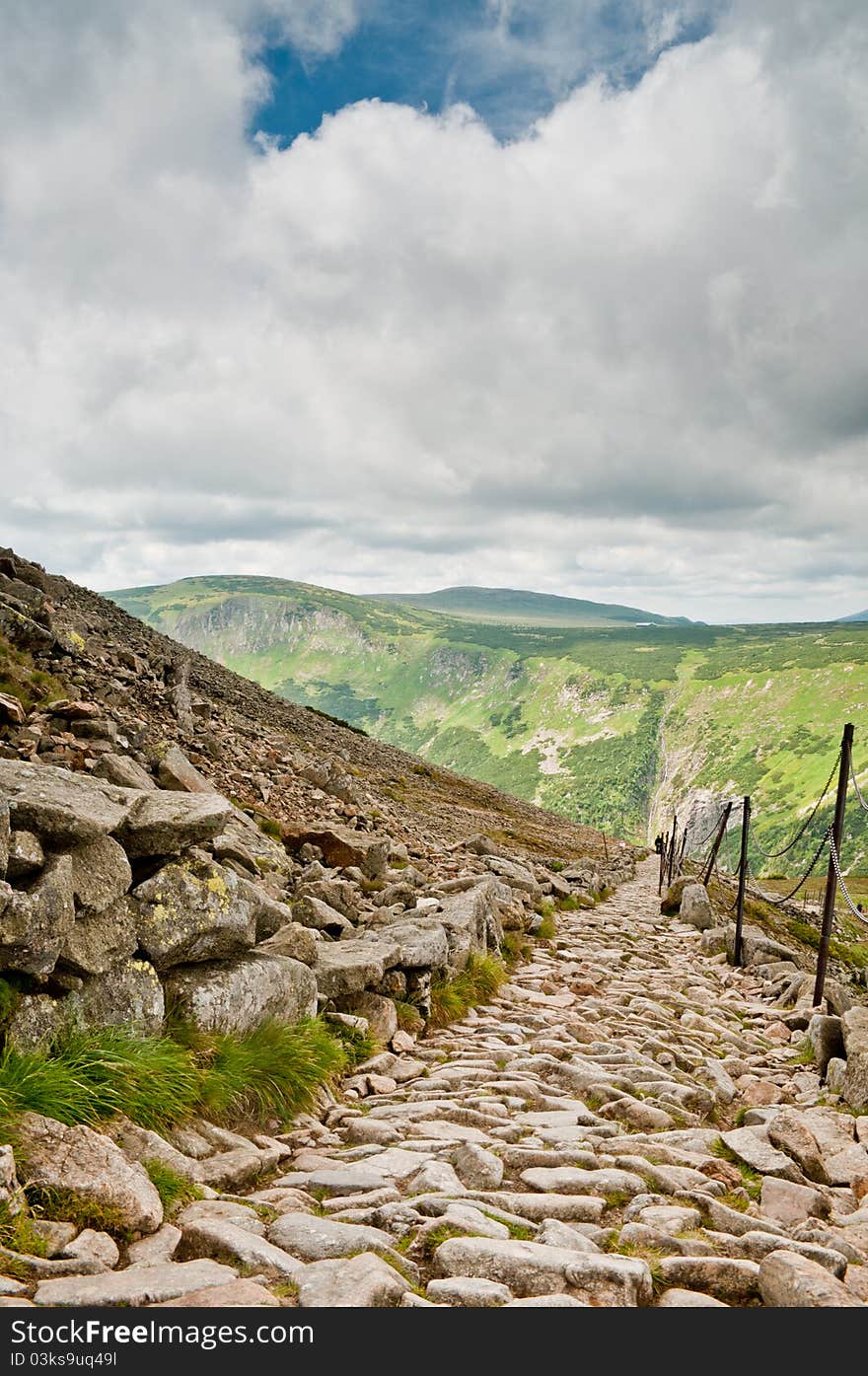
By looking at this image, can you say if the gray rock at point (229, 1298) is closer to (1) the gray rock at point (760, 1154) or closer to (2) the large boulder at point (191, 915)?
(2) the large boulder at point (191, 915)

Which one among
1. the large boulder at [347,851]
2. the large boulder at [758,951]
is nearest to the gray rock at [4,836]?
the large boulder at [347,851]

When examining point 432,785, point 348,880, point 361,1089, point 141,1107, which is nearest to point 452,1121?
point 361,1089

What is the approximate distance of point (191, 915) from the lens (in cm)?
725

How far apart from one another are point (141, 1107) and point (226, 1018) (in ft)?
4.81

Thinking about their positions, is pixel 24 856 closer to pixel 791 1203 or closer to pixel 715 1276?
pixel 715 1276

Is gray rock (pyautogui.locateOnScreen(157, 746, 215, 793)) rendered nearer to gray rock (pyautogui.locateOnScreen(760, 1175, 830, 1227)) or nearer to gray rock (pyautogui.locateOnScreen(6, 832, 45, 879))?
gray rock (pyautogui.locateOnScreen(6, 832, 45, 879))

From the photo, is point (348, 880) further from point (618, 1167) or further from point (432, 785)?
point (432, 785)

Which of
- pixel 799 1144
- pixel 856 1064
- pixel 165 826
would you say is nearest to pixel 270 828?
pixel 165 826

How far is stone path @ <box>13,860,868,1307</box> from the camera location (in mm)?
4227

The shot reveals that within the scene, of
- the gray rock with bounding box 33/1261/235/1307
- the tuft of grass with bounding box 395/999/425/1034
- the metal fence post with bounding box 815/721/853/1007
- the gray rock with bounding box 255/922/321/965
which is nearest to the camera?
the gray rock with bounding box 33/1261/235/1307

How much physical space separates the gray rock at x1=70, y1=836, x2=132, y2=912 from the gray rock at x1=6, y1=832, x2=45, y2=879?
0.38 metres

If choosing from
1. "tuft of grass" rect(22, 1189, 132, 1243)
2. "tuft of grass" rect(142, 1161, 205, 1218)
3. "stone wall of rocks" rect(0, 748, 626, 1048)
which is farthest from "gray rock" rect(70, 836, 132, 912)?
"tuft of grass" rect(22, 1189, 132, 1243)

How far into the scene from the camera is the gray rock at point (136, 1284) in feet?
12.2

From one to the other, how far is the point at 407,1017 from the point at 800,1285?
22.2 feet
